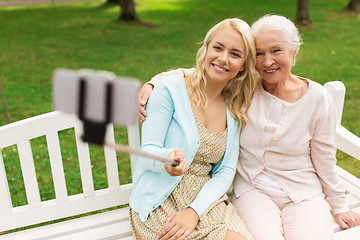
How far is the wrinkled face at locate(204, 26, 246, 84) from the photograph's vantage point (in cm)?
222

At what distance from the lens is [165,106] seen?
7.41 ft

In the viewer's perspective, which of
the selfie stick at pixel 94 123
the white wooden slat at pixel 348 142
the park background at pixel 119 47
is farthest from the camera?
the park background at pixel 119 47

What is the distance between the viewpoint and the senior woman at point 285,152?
7.61ft

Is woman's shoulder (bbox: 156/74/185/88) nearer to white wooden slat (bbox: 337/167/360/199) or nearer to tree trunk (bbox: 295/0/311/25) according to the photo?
white wooden slat (bbox: 337/167/360/199)

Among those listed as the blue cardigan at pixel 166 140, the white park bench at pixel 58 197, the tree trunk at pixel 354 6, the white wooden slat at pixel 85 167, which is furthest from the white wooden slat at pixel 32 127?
the tree trunk at pixel 354 6

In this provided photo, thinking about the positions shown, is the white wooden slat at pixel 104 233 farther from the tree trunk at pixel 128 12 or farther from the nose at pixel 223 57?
the tree trunk at pixel 128 12

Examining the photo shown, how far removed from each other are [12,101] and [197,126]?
16.1ft

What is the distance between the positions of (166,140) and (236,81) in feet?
1.82

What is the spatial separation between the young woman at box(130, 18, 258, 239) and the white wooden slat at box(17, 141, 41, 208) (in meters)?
0.65

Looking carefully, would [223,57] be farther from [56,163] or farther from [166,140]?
[56,163]

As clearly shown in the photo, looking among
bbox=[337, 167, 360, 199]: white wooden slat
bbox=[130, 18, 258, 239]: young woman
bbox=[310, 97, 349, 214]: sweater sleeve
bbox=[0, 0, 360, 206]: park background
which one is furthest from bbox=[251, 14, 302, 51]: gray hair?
bbox=[0, 0, 360, 206]: park background

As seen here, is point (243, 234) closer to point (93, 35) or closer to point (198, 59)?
point (198, 59)

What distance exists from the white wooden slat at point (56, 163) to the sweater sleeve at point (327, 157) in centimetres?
155

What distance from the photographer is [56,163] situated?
2.57 meters
